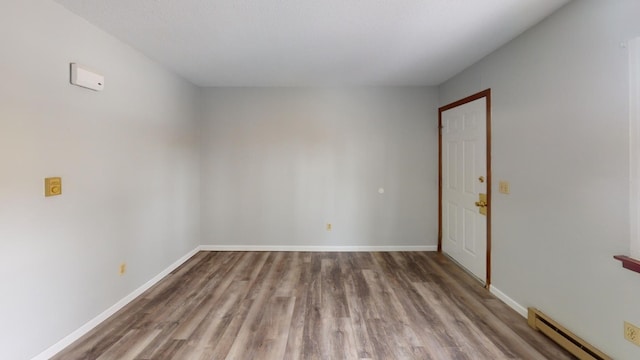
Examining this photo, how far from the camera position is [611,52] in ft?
5.49

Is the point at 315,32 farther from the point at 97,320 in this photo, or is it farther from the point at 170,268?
the point at 170,268

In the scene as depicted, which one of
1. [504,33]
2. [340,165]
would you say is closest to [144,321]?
[340,165]

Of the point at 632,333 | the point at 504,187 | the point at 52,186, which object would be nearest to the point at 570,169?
the point at 504,187

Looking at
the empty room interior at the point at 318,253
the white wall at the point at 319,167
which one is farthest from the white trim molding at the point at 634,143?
the white wall at the point at 319,167

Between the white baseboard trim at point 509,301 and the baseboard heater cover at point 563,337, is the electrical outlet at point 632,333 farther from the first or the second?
the white baseboard trim at point 509,301

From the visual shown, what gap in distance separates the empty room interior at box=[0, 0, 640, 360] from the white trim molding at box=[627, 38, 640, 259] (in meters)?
0.01

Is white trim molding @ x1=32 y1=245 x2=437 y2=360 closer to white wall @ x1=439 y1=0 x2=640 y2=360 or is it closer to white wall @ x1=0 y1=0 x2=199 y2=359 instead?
white wall @ x1=0 y1=0 x2=199 y2=359

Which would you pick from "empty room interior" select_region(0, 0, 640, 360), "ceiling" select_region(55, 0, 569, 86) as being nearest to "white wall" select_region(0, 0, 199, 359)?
"empty room interior" select_region(0, 0, 640, 360)

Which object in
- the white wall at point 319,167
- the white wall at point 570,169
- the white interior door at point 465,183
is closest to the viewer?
the white wall at point 570,169

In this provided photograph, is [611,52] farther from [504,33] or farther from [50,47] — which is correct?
[50,47]

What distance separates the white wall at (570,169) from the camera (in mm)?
1648

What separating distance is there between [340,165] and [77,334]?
3.21 meters

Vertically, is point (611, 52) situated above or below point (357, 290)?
above

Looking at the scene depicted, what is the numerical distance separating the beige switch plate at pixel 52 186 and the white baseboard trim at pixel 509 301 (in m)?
3.65
